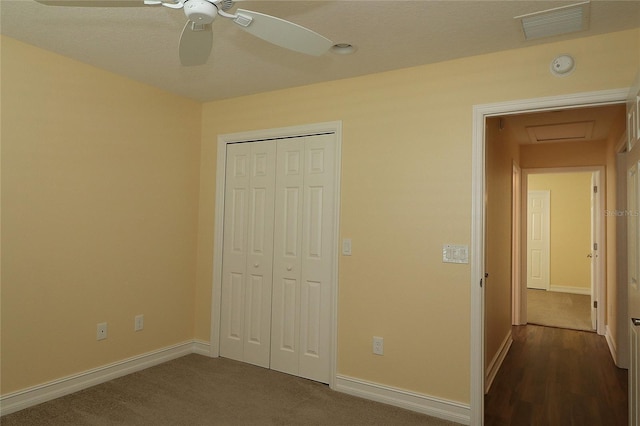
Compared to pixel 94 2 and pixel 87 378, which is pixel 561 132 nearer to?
pixel 94 2

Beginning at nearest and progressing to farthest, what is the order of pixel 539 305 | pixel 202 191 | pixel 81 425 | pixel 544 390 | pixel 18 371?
1. pixel 81 425
2. pixel 18 371
3. pixel 544 390
4. pixel 202 191
5. pixel 539 305

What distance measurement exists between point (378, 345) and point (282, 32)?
232cm

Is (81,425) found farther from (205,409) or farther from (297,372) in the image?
(297,372)

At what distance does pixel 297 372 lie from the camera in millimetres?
3447

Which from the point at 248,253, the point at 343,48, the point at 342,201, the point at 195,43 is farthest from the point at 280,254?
the point at 195,43

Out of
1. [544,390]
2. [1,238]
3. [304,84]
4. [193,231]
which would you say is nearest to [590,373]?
[544,390]

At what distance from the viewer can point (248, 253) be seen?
3799 millimetres

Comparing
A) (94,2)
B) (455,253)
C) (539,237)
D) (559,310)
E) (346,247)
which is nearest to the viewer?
(94,2)

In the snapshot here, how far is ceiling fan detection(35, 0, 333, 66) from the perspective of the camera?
1.54 metres

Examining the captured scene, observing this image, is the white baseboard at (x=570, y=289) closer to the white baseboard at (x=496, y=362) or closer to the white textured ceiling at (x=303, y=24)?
the white baseboard at (x=496, y=362)

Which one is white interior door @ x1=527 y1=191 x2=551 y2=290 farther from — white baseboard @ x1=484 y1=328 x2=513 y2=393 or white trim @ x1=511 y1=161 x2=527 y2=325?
white baseboard @ x1=484 y1=328 x2=513 y2=393

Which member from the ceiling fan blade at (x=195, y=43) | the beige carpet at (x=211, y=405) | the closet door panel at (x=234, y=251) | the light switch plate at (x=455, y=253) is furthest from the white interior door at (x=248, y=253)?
the ceiling fan blade at (x=195, y=43)

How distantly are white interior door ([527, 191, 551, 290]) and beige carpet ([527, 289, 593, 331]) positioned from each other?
11.8 inches

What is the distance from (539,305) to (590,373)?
343cm
